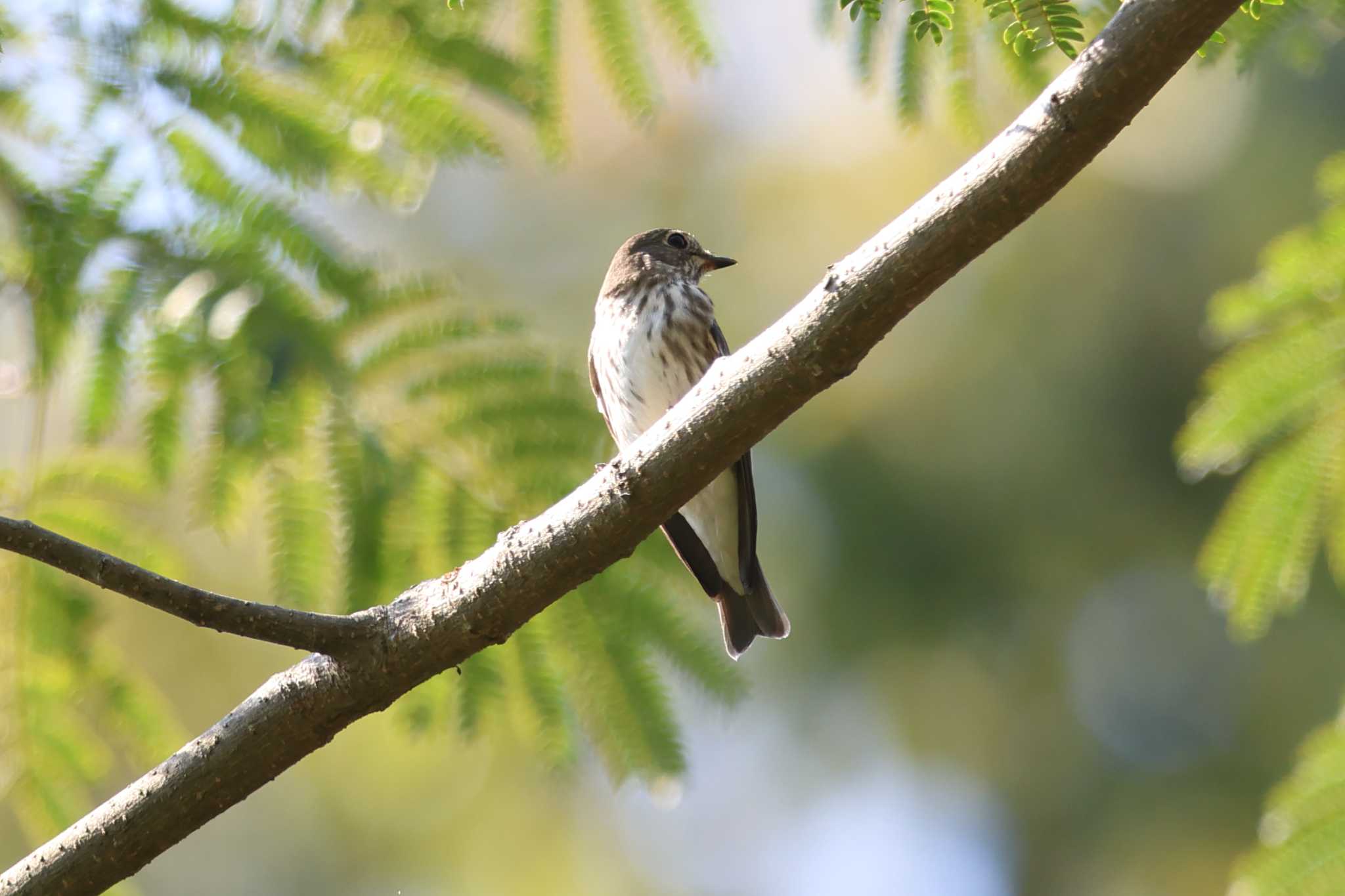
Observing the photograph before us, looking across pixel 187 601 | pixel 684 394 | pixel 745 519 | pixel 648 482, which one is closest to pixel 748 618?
pixel 745 519

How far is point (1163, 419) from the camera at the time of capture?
7.25 metres

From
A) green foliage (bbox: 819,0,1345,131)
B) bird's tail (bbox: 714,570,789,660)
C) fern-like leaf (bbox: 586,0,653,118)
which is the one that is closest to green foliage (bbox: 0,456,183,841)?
fern-like leaf (bbox: 586,0,653,118)

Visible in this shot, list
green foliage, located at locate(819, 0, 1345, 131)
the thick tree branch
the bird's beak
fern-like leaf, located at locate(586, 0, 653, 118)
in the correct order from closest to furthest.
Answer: the thick tree branch
green foliage, located at locate(819, 0, 1345, 131)
fern-like leaf, located at locate(586, 0, 653, 118)
the bird's beak

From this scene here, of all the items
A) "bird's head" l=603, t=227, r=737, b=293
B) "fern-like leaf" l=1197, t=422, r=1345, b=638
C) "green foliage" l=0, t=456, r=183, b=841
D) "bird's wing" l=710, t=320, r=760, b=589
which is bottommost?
"green foliage" l=0, t=456, r=183, b=841

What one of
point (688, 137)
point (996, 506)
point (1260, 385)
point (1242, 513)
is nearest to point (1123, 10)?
point (1260, 385)

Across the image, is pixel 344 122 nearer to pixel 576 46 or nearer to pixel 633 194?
pixel 576 46

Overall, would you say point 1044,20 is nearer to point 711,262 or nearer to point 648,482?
point 648,482

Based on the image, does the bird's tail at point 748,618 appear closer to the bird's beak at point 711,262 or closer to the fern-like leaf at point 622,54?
the bird's beak at point 711,262

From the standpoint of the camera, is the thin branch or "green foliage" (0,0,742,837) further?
"green foliage" (0,0,742,837)

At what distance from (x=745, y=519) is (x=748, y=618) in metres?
0.33

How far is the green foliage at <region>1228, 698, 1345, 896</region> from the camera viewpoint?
2.99 meters

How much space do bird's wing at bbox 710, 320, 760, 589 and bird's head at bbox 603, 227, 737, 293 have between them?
0.55 metres

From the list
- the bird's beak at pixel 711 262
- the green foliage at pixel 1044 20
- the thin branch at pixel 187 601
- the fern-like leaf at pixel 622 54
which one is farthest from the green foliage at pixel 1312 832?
the bird's beak at pixel 711 262

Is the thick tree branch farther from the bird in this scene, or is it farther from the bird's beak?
the bird's beak
